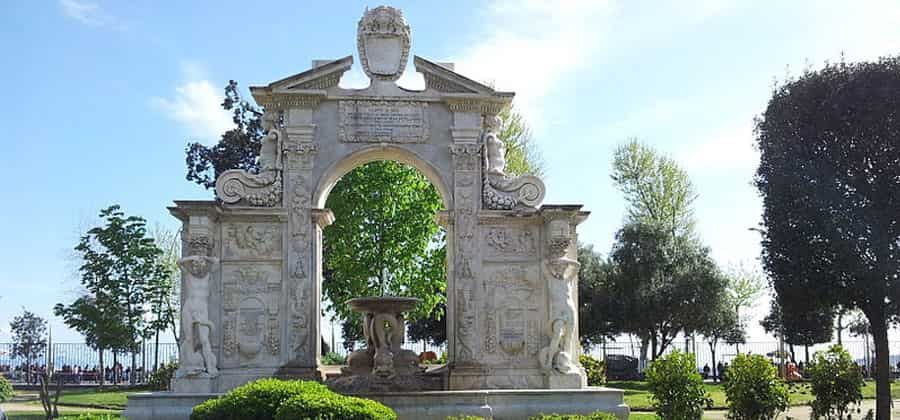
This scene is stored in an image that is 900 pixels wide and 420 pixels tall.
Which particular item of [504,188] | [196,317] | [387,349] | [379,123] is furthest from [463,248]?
[196,317]

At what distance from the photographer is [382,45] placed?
1906 cm

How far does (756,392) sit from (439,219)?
22.1 feet

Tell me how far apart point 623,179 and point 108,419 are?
32643mm

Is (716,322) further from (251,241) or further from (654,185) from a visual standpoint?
(251,241)

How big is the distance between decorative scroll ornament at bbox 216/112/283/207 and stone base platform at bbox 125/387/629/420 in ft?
12.5

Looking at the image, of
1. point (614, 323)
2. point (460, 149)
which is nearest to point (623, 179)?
point (614, 323)

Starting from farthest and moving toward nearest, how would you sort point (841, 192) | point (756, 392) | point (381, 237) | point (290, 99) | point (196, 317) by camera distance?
1. point (381, 237)
2. point (841, 192)
3. point (290, 99)
4. point (196, 317)
5. point (756, 392)

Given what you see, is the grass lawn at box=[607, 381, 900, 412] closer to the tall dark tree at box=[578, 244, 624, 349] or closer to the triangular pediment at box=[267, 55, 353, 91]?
the tall dark tree at box=[578, 244, 624, 349]

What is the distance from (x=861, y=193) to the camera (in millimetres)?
21578

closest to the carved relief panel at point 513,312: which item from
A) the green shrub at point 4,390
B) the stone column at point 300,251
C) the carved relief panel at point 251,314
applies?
the stone column at point 300,251

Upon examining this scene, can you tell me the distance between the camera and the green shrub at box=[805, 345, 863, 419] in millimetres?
17922

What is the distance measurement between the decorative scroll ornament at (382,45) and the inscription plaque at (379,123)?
2.07 ft

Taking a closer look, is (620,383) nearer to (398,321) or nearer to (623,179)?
(623,179)

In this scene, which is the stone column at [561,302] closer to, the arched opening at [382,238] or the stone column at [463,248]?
the stone column at [463,248]
